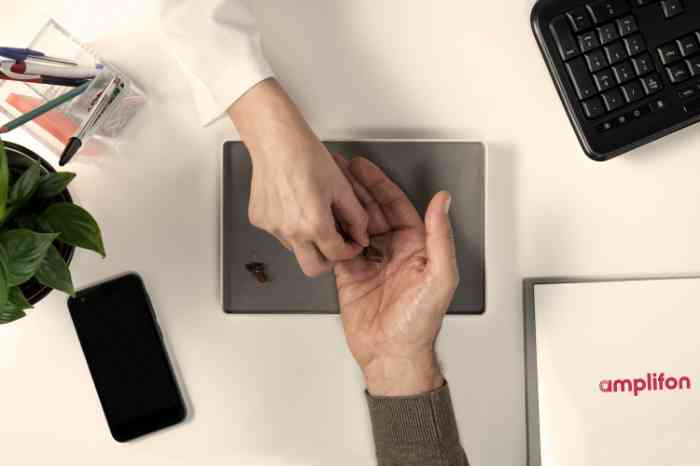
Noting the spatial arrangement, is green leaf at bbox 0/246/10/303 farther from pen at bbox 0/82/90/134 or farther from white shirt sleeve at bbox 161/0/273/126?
white shirt sleeve at bbox 161/0/273/126

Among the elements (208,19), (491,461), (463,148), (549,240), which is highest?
(208,19)

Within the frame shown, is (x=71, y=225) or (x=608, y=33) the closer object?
(x=71, y=225)

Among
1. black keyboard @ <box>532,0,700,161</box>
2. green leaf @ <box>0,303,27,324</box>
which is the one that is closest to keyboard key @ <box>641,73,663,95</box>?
A: black keyboard @ <box>532,0,700,161</box>

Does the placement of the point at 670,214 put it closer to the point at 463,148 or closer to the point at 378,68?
the point at 463,148

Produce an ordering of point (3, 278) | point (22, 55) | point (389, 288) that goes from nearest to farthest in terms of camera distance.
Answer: point (3, 278) → point (22, 55) → point (389, 288)

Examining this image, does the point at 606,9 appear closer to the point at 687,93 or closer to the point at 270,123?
the point at 687,93

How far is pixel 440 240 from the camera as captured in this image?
0.59m

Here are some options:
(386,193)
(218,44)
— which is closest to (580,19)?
(386,193)

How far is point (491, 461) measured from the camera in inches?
26.5

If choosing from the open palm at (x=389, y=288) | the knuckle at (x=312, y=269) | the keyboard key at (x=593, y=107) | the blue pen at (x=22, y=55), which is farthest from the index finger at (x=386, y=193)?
the blue pen at (x=22, y=55)

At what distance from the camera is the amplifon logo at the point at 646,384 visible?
64 cm

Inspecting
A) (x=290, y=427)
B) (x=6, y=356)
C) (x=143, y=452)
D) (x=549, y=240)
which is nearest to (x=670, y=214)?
(x=549, y=240)

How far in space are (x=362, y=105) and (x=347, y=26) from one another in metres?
0.09

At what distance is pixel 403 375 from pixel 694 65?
1.46ft
